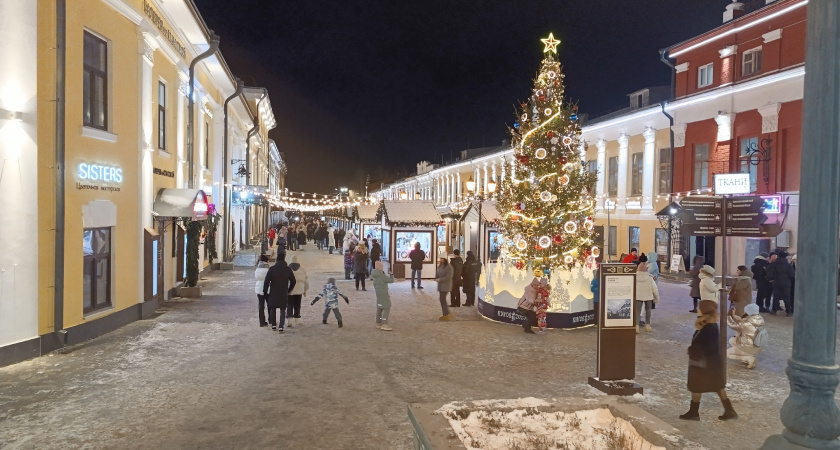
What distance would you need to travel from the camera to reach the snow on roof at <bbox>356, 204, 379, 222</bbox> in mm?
30438

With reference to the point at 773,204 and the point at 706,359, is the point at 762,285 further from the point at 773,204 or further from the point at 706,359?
the point at 706,359

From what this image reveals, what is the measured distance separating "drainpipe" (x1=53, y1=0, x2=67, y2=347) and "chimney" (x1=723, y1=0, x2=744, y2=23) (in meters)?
26.0

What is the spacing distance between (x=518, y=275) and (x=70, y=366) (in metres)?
9.30

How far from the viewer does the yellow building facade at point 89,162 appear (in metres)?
9.33

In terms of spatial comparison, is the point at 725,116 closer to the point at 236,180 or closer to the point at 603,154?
the point at 603,154

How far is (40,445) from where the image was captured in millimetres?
5992

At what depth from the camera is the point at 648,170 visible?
3073 cm

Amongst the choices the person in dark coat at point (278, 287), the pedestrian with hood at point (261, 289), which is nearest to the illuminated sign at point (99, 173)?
the pedestrian with hood at point (261, 289)

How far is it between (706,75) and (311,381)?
84.3 feet

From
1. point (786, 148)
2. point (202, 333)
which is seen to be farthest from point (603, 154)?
→ point (202, 333)

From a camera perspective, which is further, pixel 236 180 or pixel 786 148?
pixel 236 180

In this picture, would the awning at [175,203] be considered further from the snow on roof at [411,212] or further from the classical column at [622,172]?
the classical column at [622,172]

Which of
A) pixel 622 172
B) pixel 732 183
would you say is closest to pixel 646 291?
pixel 732 183

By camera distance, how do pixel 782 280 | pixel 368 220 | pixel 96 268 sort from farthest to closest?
pixel 368 220 → pixel 782 280 → pixel 96 268
